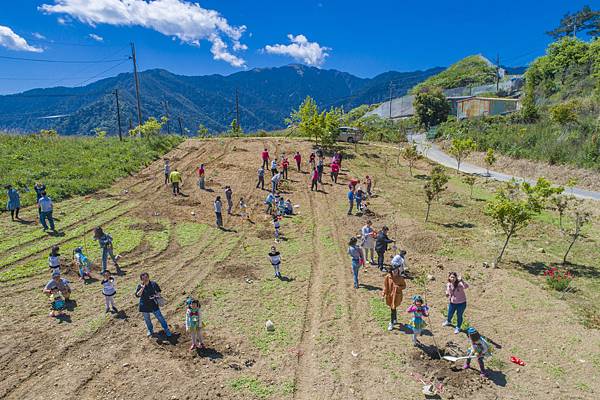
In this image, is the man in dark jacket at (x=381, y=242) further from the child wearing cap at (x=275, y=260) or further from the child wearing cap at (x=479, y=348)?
the child wearing cap at (x=479, y=348)

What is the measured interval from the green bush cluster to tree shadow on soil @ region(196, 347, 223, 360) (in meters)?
16.1

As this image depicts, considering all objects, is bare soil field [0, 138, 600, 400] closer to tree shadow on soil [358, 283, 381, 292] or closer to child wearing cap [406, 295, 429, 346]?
tree shadow on soil [358, 283, 381, 292]

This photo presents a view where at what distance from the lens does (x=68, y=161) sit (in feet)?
93.3

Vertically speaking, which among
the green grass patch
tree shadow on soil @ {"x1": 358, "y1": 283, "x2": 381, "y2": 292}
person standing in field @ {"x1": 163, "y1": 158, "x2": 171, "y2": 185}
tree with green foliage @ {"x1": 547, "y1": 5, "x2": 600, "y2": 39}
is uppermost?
tree with green foliage @ {"x1": 547, "y1": 5, "x2": 600, "y2": 39}

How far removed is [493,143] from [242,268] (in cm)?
3369

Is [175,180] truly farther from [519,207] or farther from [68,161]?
[519,207]

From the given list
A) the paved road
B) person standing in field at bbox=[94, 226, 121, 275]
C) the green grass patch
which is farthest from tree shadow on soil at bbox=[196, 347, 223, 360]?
the paved road

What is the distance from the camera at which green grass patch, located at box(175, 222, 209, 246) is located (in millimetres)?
17108

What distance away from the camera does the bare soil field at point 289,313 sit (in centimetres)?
858

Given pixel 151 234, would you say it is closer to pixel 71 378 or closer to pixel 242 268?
pixel 242 268

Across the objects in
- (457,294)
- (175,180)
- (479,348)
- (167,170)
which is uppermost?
(167,170)

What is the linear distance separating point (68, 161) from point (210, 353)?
2451 cm

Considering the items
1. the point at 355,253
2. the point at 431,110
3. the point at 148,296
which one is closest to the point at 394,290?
the point at 355,253

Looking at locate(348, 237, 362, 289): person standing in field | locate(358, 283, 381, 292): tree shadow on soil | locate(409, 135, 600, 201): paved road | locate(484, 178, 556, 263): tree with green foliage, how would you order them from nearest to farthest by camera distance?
1. locate(348, 237, 362, 289): person standing in field
2. locate(358, 283, 381, 292): tree shadow on soil
3. locate(484, 178, 556, 263): tree with green foliage
4. locate(409, 135, 600, 201): paved road
